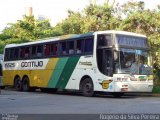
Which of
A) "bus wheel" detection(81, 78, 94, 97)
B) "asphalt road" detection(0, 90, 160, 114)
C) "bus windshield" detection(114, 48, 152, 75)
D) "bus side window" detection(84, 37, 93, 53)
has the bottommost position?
"asphalt road" detection(0, 90, 160, 114)

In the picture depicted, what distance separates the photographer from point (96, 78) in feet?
76.0

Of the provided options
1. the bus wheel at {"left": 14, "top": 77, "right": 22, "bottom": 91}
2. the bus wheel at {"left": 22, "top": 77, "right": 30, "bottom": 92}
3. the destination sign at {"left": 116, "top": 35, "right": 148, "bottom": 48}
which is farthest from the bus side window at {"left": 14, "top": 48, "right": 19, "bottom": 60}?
the destination sign at {"left": 116, "top": 35, "right": 148, "bottom": 48}

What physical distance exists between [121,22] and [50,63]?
8435mm

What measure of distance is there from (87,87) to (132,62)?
302 centimetres

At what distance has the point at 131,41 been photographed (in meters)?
23.1

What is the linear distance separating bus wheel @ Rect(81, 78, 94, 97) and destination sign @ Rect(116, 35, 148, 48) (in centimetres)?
286

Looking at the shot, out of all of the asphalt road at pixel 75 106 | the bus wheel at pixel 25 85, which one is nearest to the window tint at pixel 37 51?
the bus wheel at pixel 25 85

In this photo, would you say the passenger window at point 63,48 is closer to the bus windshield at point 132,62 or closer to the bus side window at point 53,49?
the bus side window at point 53,49

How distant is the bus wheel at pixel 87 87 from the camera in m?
23.7

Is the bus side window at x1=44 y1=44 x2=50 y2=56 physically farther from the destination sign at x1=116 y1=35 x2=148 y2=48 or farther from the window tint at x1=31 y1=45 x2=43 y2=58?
the destination sign at x1=116 y1=35 x2=148 y2=48

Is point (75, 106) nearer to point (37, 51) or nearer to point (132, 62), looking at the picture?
point (132, 62)

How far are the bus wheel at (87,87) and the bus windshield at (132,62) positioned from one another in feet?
7.02

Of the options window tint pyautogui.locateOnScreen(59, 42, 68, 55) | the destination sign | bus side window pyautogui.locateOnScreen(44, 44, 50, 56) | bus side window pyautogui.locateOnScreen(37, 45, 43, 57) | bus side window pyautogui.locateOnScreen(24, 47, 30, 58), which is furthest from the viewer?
bus side window pyautogui.locateOnScreen(24, 47, 30, 58)

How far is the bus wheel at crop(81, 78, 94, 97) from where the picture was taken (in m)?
23.7
